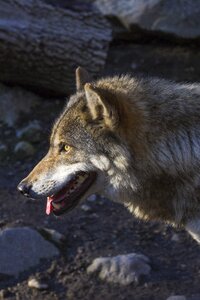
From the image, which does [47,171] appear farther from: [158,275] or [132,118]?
[158,275]

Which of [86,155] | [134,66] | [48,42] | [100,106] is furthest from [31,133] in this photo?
[100,106]

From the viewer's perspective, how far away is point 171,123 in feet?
15.7

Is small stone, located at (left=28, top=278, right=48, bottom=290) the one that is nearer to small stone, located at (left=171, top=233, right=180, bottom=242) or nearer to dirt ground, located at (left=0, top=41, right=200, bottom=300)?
dirt ground, located at (left=0, top=41, right=200, bottom=300)

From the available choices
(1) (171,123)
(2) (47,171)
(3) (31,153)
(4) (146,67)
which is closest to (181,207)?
(1) (171,123)

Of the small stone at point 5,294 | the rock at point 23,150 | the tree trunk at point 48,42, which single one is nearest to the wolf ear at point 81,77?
the small stone at point 5,294

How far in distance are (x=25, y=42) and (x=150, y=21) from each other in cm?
188

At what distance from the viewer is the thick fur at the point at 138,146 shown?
15.6ft

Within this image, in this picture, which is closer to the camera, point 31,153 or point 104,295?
point 104,295

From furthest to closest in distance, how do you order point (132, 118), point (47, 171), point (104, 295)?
1. point (104, 295)
2. point (47, 171)
3. point (132, 118)

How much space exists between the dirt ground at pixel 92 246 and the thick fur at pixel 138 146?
91 cm

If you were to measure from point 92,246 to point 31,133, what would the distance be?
1960mm

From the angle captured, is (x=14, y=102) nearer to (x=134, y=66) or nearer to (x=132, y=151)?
(x=134, y=66)

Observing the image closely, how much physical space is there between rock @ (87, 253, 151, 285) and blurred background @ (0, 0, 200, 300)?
44mm

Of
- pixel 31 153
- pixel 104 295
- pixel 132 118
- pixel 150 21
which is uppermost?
pixel 150 21
